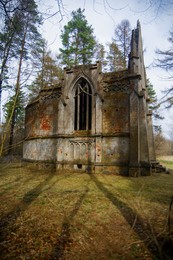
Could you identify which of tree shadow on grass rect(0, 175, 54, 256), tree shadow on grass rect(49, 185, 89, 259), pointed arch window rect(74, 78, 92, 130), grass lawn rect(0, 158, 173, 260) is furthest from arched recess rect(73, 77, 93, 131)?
tree shadow on grass rect(49, 185, 89, 259)

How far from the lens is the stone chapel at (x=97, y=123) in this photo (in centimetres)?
1121

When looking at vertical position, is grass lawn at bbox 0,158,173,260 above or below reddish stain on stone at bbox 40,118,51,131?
below

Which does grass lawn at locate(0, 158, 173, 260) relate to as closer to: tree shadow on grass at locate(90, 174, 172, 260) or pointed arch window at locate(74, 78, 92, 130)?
tree shadow on grass at locate(90, 174, 172, 260)

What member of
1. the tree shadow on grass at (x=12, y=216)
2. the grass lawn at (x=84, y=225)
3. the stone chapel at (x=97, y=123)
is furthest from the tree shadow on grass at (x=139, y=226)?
the stone chapel at (x=97, y=123)

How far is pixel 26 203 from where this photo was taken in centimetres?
541

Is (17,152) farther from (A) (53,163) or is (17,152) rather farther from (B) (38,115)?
(A) (53,163)

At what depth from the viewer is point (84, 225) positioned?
396cm

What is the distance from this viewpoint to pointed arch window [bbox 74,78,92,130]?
13.0 m

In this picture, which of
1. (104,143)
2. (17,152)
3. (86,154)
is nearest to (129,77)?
(104,143)

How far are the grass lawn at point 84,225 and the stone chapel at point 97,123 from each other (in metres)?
4.81

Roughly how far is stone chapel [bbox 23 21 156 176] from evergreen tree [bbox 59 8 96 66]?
12.3 metres

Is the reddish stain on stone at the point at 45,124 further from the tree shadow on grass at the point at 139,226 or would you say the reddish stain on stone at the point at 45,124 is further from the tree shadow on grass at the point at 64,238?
the tree shadow on grass at the point at 64,238

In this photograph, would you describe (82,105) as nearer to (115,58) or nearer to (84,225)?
(84,225)

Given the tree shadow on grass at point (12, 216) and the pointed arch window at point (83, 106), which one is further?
the pointed arch window at point (83, 106)
